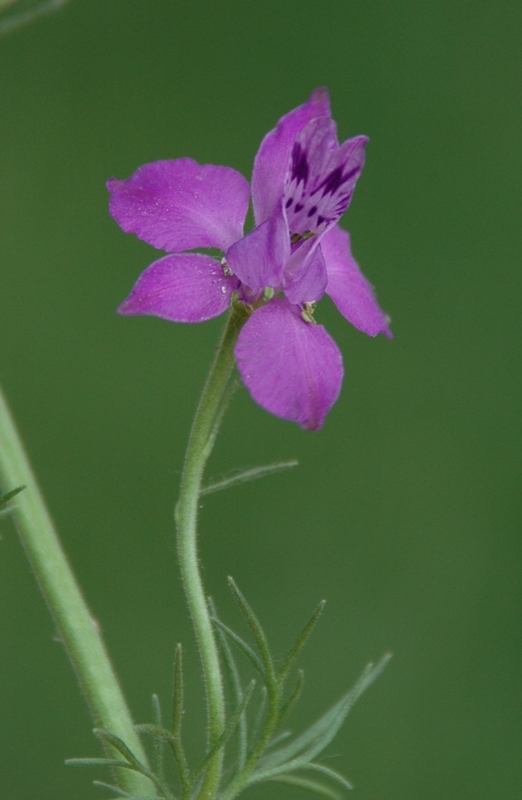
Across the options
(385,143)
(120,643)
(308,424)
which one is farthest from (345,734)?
(308,424)

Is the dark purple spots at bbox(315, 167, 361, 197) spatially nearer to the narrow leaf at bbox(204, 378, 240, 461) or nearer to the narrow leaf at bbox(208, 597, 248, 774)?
the narrow leaf at bbox(204, 378, 240, 461)

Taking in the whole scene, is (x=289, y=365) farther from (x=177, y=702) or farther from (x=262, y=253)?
(x=177, y=702)

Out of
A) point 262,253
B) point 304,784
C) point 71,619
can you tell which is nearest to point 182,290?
point 262,253

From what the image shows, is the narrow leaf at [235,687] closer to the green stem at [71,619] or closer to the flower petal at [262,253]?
the green stem at [71,619]

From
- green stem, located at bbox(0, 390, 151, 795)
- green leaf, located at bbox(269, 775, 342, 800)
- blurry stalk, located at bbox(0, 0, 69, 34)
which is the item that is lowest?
green leaf, located at bbox(269, 775, 342, 800)

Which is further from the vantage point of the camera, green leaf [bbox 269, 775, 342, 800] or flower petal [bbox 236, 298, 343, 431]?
green leaf [bbox 269, 775, 342, 800]

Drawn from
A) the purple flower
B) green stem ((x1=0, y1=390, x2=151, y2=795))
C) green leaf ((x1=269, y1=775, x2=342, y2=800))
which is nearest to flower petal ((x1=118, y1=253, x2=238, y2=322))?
the purple flower

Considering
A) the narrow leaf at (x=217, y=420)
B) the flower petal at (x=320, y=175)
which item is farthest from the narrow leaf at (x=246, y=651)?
the flower petal at (x=320, y=175)
